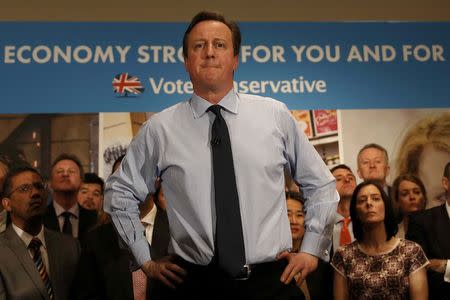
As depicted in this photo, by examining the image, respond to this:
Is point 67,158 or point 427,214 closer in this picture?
point 67,158

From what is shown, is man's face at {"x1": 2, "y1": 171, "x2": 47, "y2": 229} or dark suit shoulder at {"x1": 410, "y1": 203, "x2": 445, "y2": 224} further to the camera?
dark suit shoulder at {"x1": 410, "y1": 203, "x2": 445, "y2": 224}

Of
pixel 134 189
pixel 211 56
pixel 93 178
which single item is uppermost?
pixel 211 56

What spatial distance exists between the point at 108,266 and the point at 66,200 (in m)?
0.77

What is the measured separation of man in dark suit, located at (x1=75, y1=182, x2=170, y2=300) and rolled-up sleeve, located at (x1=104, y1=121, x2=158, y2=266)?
49.1 inches

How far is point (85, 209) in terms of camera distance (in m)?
4.11

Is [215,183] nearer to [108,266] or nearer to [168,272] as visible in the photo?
[168,272]

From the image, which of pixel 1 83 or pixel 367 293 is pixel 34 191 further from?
pixel 367 293

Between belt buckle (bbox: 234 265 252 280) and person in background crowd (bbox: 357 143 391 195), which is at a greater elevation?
person in background crowd (bbox: 357 143 391 195)

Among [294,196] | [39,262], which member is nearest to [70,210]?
[39,262]

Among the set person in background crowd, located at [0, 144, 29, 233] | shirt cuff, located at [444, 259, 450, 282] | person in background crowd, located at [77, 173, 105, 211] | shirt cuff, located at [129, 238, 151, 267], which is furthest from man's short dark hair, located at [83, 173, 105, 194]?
shirt cuff, located at [444, 259, 450, 282]

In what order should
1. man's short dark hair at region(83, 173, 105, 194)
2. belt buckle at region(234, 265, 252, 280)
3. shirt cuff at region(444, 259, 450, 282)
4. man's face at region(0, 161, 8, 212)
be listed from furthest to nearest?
man's short dark hair at region(83, 173, 105, 194) → man's face at region(0, 161, 8, 212) → shirt cuff at region(444, 259, 450, 282) → belt buckle at region(234, 265, 252, 280)

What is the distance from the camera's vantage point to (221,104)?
6.93 ft

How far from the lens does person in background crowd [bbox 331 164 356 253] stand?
4.14m

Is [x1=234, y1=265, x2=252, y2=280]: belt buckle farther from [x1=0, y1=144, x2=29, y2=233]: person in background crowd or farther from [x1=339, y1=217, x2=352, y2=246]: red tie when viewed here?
[x1=0, y1=144, x2=29, y2=233]: person in background crowd
